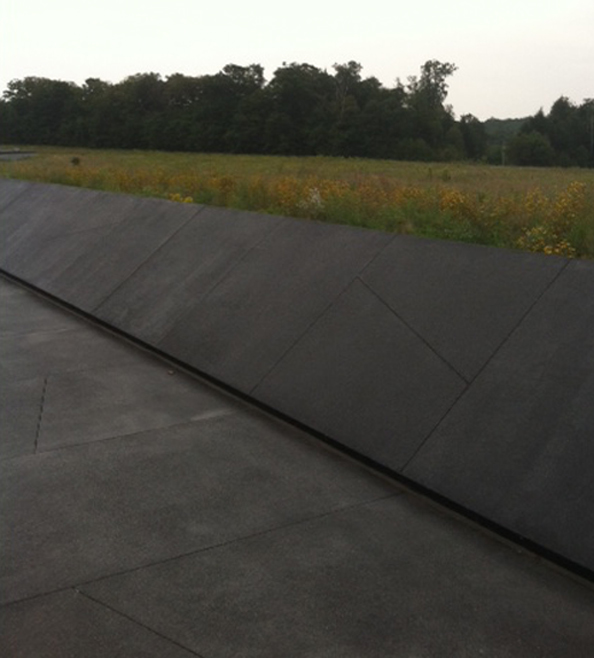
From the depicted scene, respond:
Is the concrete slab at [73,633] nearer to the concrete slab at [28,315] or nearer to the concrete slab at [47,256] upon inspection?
the concrete slab at [28,315]

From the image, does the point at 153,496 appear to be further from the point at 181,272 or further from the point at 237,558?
the point at 181,272

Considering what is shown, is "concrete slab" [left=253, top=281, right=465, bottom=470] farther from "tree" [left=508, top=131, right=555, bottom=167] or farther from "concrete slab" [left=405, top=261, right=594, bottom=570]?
"tree" [left=508, top=131, right=555, bottom=167]

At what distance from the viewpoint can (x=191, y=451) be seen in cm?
545

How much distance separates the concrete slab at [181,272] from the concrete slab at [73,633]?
4.77 metres

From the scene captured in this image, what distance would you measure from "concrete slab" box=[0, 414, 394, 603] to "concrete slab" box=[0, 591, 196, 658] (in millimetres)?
166

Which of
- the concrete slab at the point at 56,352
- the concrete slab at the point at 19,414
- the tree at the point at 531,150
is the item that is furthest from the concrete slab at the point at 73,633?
the tree at the point at 531,150

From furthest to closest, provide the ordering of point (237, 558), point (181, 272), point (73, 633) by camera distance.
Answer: point (181, 272)
point (237, 558)
point (73, 633)

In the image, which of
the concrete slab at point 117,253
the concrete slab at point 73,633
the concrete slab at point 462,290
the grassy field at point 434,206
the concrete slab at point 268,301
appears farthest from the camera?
the concrete slab at point 117,253

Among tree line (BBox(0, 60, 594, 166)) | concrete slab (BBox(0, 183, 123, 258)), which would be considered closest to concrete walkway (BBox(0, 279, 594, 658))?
concrete slab (BBox(0, 183, 123, 258))

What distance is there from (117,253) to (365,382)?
20.1ft

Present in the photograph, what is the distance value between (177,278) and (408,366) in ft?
13.6

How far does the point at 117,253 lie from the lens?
11.2 m

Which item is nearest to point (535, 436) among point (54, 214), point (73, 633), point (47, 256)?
point (73, 633)

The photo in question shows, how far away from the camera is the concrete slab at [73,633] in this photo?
128 inches
